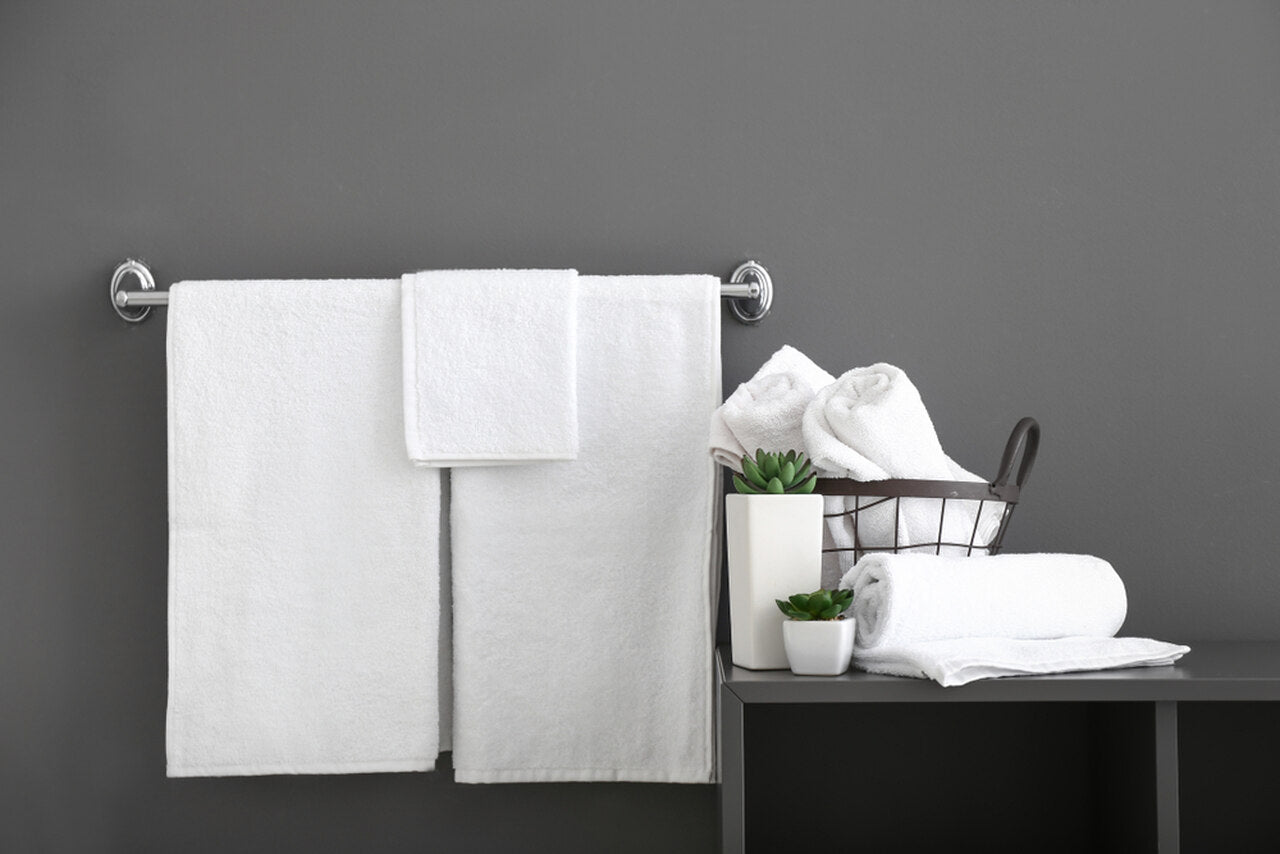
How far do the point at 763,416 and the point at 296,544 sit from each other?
0.50 m

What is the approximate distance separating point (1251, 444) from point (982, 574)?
509 millimetres

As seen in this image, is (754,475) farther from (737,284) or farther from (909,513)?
(737,284)

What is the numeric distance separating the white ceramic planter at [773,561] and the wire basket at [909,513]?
0.23ft

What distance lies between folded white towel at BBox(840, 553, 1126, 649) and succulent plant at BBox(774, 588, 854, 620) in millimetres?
33

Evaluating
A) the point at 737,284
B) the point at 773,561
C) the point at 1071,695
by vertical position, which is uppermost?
the point at 737,284

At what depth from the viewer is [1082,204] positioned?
126 cm

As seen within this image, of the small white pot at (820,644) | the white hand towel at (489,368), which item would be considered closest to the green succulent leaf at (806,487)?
the small white pot at (820,644)

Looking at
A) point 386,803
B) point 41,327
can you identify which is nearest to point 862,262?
point 386,803

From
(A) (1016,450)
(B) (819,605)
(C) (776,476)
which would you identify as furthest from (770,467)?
(A) (1016,450)

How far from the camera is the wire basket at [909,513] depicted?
1.00m

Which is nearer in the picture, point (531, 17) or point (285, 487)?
point (285, 487)

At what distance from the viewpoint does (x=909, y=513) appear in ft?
3.34

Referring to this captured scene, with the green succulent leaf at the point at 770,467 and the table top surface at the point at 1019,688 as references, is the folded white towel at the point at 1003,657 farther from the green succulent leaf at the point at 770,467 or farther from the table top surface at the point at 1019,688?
the green succulent leaf at the point at 770,467

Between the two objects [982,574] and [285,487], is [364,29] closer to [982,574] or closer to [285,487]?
[285,487]
